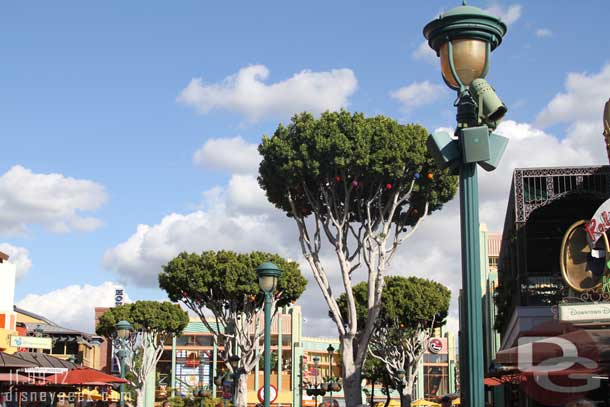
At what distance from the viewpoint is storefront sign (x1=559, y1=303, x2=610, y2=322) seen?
2619 cm

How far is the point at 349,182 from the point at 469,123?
22.6m

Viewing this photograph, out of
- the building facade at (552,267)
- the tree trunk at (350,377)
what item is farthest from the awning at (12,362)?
the tree trunk at (350,377)

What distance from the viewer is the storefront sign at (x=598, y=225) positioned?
28625 mm

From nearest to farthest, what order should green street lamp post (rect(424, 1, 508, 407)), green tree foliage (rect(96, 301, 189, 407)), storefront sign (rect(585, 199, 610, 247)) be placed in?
green street lamp post (rect(424, 1, 508, 407)) → storefront sign (rect(585, 199, 610, 247)) → green tree foliage (rect(96, 301, 189, 407))

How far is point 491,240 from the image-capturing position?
96.2m

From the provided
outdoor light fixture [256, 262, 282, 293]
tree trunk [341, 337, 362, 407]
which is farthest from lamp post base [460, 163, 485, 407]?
tree trunk [341, 337, 362, 407]

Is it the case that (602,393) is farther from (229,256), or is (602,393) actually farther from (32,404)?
(229,256)

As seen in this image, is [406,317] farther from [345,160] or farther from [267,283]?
[267,283]

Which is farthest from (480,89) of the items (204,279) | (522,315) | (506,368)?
(204,279)

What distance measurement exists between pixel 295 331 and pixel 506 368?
88303 millimetres

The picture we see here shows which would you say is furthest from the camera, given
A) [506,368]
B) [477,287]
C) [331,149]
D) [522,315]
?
[522,315]

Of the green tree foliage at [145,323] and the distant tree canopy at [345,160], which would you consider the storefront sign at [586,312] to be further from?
the green tree foliage at [145,323]

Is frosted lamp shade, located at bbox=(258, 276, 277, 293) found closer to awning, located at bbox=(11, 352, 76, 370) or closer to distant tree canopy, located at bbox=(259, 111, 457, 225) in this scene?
awning, located at bbox=(11, 352, 76, 370)

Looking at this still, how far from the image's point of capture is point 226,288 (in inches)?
1848
